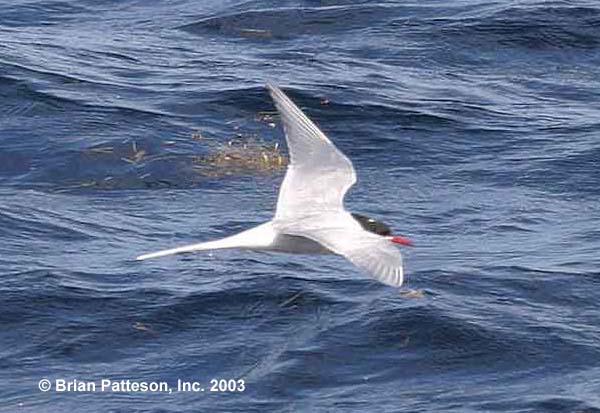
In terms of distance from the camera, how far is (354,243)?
11.2 meters

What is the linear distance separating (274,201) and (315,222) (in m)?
4.72

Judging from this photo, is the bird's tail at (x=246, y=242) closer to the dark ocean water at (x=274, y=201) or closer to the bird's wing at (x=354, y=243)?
the bird's wing at (x=354, y=243)

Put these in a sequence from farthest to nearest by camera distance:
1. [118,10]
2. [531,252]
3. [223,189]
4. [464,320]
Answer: [118,10] < [223,189] < [531,252] < [464,320]

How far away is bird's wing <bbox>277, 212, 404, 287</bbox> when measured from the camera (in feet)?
34.7

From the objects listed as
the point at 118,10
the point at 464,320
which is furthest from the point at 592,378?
the point at 118,10

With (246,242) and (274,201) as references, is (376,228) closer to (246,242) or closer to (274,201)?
(246,242)

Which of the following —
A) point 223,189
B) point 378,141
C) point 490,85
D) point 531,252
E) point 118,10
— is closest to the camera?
point 531,252

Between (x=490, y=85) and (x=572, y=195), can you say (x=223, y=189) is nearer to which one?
A: (x=572, y=195)

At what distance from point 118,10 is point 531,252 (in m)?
10.6

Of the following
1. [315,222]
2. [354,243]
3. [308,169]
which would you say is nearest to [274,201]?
[308,169]

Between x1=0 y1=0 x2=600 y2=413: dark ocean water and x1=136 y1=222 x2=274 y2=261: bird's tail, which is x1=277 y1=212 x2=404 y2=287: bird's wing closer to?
x1=136 y1=222 x2=274 y2=261: bird's tail

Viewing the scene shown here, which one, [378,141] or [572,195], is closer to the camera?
[572,195]

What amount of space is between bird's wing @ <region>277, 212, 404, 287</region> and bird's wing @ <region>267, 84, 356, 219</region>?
36 cm

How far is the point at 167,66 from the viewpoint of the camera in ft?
70.9
